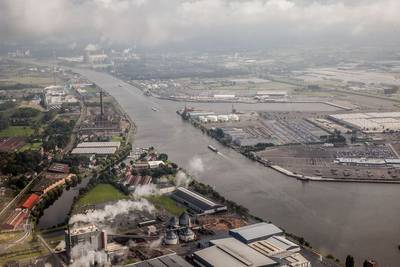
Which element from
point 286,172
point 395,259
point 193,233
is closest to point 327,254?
point 395,259

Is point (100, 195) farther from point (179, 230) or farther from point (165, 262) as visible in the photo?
point (165, 262)

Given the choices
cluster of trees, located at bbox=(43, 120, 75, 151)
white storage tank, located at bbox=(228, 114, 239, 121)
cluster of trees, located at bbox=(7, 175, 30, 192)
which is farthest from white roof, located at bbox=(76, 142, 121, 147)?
white storage tank, located at bbox=(228, 114, 239, 121)

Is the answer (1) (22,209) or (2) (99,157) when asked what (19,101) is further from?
(1) (22,209)

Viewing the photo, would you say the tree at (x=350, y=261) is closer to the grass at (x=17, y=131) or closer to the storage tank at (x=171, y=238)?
the storage tank at (x=171, y=238)

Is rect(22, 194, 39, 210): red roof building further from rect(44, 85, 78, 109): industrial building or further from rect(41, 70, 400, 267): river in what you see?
rect(44, 85, 78, 109): industrial building

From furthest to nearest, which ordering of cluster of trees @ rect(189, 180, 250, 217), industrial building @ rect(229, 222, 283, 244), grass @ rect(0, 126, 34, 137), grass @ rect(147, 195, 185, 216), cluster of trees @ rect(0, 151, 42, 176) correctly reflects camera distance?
grass @ rect(0, 126, 34, 137) → cluster of trees @ rect(0, 151, 42, 176) → grass @ rect(147, 195, 185, 216) → cluster of trees @ rect(189, 180, 250, 217) → industrial building @ rect(229, 222, 283, 244)

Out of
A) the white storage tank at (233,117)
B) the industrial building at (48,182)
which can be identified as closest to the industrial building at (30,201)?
the industrial building at (48,182)

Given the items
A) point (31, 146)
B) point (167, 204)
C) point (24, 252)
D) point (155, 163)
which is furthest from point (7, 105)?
point (24, 252)
